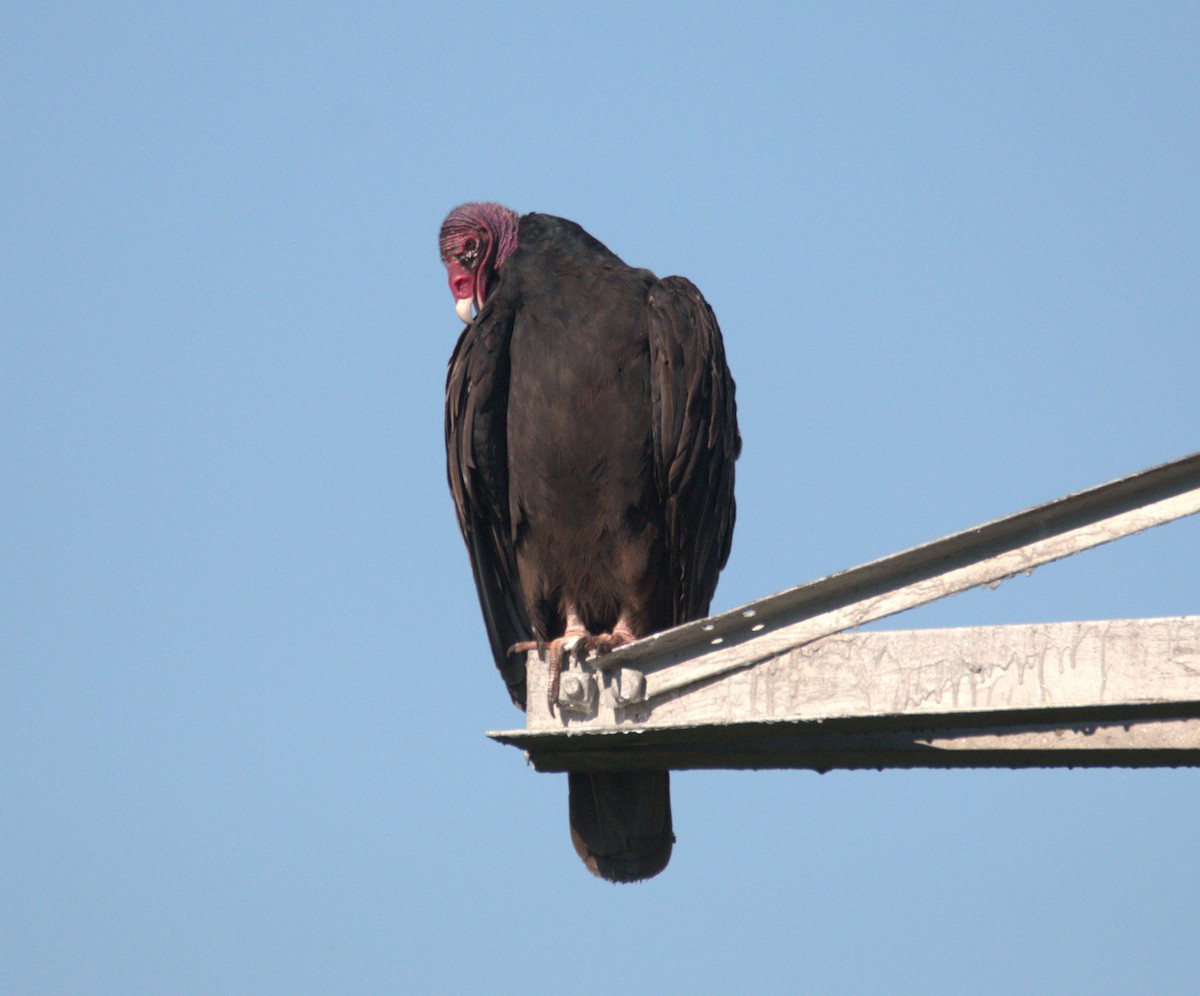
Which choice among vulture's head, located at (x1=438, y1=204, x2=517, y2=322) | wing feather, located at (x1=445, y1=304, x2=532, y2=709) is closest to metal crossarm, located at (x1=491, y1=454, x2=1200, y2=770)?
wing feather, located at (x1=445, y1=304, x2=532, y2=709)

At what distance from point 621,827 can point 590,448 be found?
1.11 metres

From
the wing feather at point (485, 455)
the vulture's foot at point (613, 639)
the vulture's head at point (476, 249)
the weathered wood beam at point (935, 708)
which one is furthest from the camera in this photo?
the vulture's head at point (476, 249)

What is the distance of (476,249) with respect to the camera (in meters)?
5.52

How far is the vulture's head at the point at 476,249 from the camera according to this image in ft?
18.0

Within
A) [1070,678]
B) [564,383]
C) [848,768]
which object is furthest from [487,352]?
[1070,678]

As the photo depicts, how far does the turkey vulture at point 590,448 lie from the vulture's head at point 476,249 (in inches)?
20.6

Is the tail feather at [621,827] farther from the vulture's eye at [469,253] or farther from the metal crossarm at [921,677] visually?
the vulture's eye at [469,253]

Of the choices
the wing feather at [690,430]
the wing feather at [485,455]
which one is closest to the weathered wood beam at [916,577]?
the wing feather at [690,430]

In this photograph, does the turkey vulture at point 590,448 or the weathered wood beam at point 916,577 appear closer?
the weathered wood beam at point 916,577

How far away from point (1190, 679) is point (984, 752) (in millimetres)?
513

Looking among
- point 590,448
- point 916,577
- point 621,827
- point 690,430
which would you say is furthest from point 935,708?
point 590,448

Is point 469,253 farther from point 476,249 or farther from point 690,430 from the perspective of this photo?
point 690,430

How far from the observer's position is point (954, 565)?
2.65 metres

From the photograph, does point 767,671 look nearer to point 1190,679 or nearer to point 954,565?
point 954,565
